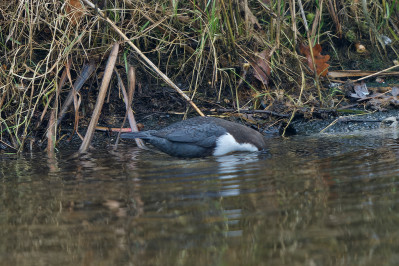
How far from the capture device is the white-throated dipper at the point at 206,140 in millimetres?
5234

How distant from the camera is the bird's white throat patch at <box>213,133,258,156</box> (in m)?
5.22

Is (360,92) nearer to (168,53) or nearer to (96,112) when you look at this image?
(168,53)

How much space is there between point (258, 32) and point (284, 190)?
3.58 m

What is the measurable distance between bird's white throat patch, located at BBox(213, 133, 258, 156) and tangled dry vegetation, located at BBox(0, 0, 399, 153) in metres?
0.86

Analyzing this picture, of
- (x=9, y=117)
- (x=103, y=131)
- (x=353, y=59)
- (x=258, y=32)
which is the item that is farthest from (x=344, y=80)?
(x=9, y=117)

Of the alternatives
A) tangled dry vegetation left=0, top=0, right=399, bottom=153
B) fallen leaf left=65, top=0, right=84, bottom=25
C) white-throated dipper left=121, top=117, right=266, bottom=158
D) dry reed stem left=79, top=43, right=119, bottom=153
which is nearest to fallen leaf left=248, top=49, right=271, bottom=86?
tangled dry vegetation left=0, top=0, right=399, bottom=153

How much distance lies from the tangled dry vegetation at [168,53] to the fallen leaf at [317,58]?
0.04 feet

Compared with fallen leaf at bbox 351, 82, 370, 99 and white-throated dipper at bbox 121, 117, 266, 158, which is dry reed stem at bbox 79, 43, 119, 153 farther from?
fallen leaf at bbox 351, 82, 370, 99

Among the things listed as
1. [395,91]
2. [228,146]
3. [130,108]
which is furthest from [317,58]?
[130,108]

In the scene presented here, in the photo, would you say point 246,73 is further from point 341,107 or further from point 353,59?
point 353,59

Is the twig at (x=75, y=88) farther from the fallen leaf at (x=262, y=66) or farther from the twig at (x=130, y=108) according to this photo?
the fallen leaf at (x=262, y=66)

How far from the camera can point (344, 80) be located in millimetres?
7203

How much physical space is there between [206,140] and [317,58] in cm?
238

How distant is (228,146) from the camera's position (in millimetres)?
5242
